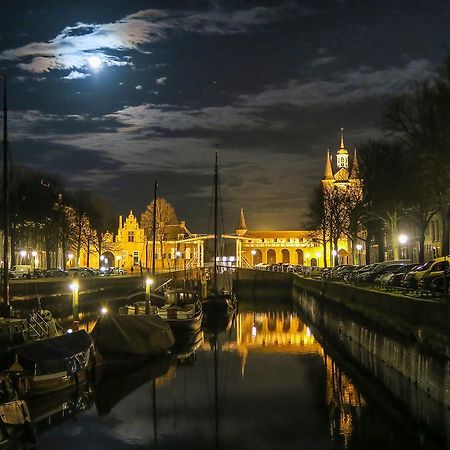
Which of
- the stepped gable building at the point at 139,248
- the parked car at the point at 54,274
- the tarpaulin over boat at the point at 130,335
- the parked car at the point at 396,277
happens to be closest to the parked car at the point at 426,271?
the parked car at the point at 396,277

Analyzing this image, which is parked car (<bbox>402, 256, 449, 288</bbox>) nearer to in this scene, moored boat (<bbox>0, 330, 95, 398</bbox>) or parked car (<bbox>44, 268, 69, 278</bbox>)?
moored boat (<bbox>0, 330, 95, 398</bbox>)

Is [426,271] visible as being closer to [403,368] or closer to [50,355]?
[403,368]

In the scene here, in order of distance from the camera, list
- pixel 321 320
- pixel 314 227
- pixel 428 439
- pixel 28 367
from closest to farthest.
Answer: pixel 428 439 → pixel 28 367 → pixel 321 320 → pixel 314 227

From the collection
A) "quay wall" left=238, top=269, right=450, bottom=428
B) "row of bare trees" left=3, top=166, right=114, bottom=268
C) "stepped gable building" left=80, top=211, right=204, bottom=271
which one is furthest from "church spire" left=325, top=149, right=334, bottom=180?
"quay wall" left=238, top=269, right=450, bottom=428

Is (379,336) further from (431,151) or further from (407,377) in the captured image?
(431,151)

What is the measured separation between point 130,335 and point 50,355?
10.2 metres

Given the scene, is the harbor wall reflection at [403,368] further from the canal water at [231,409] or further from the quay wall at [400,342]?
the canal water at [231,409]

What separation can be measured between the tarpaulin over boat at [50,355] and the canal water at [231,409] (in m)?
1.19

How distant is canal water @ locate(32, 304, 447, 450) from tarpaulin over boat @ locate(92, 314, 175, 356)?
0.82 meters

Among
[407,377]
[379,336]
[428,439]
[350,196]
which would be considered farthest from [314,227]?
[428,439]

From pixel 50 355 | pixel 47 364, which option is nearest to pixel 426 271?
pixel 50 355

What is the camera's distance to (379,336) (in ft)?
121

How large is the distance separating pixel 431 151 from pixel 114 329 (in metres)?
21.7

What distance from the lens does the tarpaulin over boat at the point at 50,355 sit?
28.0 meters
